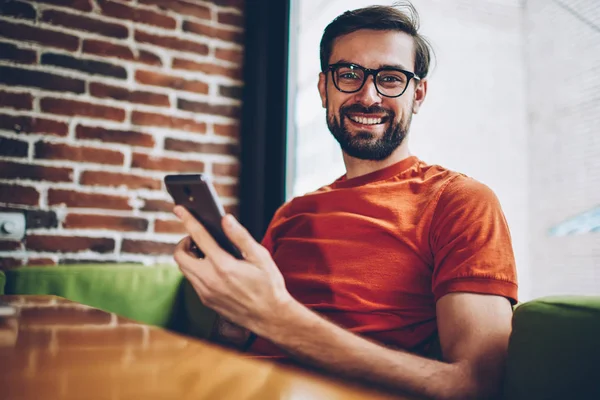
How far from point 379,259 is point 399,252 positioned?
0.04 metres

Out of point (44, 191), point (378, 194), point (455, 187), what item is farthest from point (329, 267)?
point (44, 191)

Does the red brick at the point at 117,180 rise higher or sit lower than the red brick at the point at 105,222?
higher

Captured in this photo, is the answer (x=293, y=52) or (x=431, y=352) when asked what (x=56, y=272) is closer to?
(x=431, y=352)

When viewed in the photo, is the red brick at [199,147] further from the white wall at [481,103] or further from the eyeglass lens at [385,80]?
the eyeglass lens at [385,80]

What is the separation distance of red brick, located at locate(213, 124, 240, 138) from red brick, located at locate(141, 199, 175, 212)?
364 millimetres

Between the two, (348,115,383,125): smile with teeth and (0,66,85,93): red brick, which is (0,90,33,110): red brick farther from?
(348,115,383,125): smile with teeth

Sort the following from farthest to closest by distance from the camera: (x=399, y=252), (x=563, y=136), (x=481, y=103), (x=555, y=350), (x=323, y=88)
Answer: (x=323, y=88) < (x=481, y=103) < (x=563, y=136) < (x=399, y=252) < (x=555, y=350)

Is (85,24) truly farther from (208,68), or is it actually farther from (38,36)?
(208,68)

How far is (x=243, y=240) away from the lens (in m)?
0.68

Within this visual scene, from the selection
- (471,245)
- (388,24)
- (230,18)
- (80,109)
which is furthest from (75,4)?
(471,245)

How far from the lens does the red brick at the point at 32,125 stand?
1.63m

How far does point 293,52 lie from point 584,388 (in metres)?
1.71

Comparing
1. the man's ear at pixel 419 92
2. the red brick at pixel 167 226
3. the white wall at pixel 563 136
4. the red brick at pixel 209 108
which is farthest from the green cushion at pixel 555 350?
the red brick at pixel 209 108

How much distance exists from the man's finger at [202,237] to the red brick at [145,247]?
1.17m
